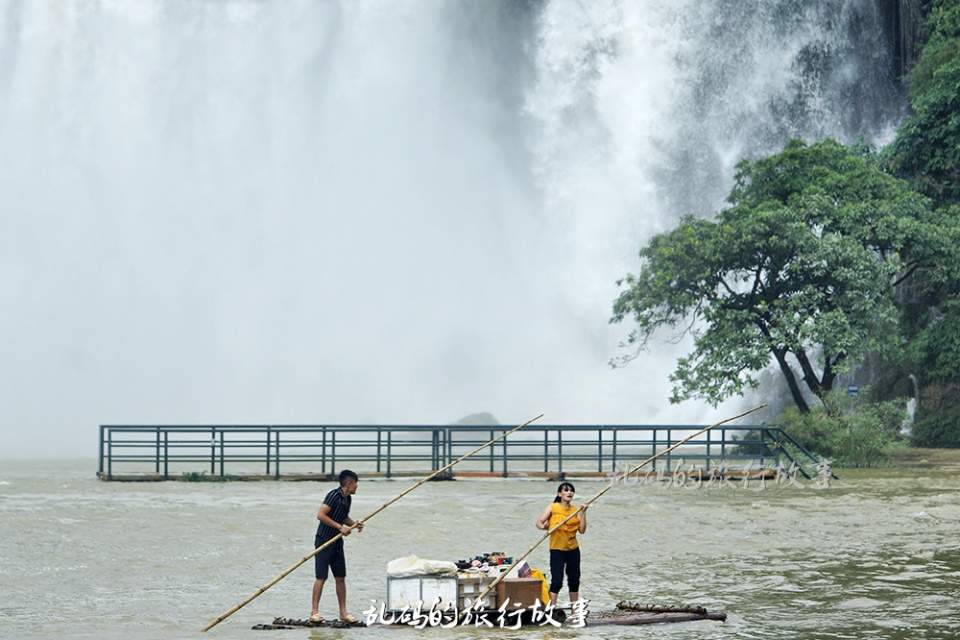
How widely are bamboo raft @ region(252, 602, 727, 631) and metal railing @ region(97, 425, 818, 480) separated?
28.8ft

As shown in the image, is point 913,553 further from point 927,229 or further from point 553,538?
point 927,229

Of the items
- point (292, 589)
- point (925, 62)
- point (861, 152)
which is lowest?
point (292, 589)

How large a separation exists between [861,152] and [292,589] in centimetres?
3572

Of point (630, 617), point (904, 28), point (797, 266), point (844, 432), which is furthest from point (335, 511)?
point (904, 28)

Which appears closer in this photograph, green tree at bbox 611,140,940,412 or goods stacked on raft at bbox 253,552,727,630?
goods stacked on raft at bbox 253,552,727,630

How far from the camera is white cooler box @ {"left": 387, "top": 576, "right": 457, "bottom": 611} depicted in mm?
15430

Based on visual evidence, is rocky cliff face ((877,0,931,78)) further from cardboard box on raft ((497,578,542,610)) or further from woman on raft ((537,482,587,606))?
cardboard box on raft ((497,578,542,610))

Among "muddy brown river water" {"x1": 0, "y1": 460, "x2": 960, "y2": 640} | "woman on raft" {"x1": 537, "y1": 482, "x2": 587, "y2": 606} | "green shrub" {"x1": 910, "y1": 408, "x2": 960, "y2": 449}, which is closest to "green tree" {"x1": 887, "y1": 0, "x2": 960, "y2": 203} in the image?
"green shrub" {"x1": 910, "y1": 408, "x2": 960, "y2": 449}

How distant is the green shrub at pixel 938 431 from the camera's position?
151 feet

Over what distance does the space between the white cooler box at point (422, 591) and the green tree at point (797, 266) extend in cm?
2766

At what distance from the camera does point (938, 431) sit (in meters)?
46.5

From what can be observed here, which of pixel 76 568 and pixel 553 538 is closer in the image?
pixel 553 538

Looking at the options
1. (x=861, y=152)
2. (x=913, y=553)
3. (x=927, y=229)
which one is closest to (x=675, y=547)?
(x=913, y=553)

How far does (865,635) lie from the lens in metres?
14.7
